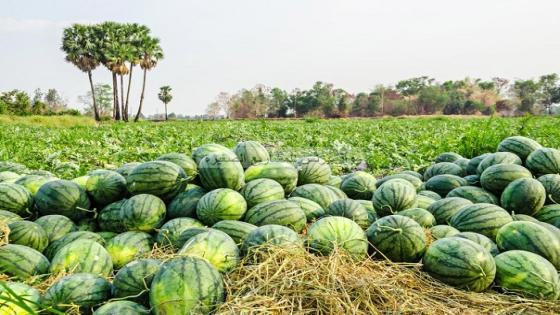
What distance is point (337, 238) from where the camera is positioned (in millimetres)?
2838

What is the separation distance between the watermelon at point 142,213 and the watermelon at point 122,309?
3.60 ft

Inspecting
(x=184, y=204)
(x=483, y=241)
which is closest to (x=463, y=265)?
(x=483, y=241)

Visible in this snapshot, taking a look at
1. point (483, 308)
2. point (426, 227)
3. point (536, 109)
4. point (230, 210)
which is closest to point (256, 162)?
point (230, 210)

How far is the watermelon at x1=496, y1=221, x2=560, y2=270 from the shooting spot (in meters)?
2.95

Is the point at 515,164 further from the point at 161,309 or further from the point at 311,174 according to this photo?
the point at 161,309

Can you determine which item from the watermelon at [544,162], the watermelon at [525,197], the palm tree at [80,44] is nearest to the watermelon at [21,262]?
the watermelon at [525,197]

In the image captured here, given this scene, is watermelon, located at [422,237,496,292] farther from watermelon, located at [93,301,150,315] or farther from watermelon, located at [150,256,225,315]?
watermelon, located at [93,301,150,315]

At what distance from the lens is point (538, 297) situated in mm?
2602

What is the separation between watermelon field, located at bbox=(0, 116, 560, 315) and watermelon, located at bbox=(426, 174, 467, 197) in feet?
0.04

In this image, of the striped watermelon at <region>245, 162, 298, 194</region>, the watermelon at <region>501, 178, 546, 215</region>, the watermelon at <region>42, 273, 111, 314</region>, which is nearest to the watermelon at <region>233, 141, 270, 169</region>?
the striped watermelon at <region>245, 162, 298, 194</region>

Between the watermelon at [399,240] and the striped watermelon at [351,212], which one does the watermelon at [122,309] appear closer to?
the watermelon at [399,240]

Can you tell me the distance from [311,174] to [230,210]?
1260mm

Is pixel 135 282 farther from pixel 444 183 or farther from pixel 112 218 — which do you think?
pixel 444 183

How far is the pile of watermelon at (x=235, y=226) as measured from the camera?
7.63 feet
